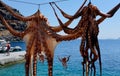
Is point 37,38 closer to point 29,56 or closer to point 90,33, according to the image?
point 29,56

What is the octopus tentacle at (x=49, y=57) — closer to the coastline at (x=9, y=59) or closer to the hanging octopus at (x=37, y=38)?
the hanging octopus at (x=37, y=38)

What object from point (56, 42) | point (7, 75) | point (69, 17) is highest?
point (69, 17)

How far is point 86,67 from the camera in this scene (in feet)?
25.6

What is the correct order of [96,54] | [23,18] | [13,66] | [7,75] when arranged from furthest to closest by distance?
[13,66]
[7,75]
[23,18]
[96,54]

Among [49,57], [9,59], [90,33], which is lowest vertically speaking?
[49,57]

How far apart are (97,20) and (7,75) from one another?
3805cm

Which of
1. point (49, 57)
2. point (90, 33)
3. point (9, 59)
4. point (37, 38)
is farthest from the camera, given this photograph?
point (9, 59)

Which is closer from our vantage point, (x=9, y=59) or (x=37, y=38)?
(x=37, y=38)

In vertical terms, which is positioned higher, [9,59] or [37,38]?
[37,38]

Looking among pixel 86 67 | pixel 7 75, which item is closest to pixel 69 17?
pixel 86 67

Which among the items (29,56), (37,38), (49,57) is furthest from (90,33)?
(29,56)

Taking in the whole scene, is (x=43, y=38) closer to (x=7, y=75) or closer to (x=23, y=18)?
(x=23, y=18)

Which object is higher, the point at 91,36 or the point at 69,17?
the point at 69,17

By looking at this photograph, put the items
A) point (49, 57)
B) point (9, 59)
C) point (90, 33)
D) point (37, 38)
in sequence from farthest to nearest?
point (9, 59), point (37, 38), point (49, 57), point (90, 33)
